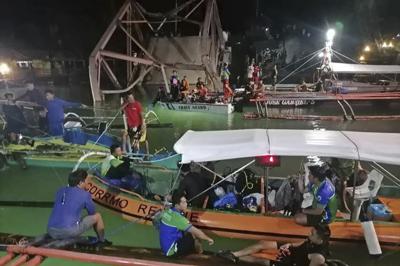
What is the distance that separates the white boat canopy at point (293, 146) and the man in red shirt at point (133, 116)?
4.96 metres

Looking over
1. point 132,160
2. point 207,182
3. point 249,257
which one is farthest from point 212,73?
point 249,257

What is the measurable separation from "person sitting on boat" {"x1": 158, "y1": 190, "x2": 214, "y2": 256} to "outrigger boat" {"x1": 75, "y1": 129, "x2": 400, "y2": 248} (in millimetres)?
1193

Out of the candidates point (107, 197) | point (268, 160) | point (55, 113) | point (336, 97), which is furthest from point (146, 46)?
point (268, 160)

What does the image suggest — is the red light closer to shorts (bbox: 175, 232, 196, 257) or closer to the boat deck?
shorts (bbox: 175, 232, 196, 257)

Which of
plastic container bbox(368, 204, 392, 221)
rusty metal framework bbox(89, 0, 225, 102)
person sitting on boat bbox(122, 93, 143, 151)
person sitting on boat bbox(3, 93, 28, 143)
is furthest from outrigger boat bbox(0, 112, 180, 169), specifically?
rusty metal framework bbox(89, 0, 225, 102)

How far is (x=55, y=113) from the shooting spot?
12.8m

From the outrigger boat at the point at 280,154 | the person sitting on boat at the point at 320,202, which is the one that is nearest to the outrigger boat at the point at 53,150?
the outrigger boat at the point at 280,154

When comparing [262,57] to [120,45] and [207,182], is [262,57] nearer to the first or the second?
[120,45]

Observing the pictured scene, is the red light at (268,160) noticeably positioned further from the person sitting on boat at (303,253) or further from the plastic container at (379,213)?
the plastic container at (379,213)

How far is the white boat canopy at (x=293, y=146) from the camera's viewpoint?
6.52 meters

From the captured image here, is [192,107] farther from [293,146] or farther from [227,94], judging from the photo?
[293,146]

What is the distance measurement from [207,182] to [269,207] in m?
1.40

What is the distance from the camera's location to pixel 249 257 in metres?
6.41

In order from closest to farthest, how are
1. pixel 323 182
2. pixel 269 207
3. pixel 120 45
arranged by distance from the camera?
pixel 323 182 → pixel 269 207 → pixel 120 45
